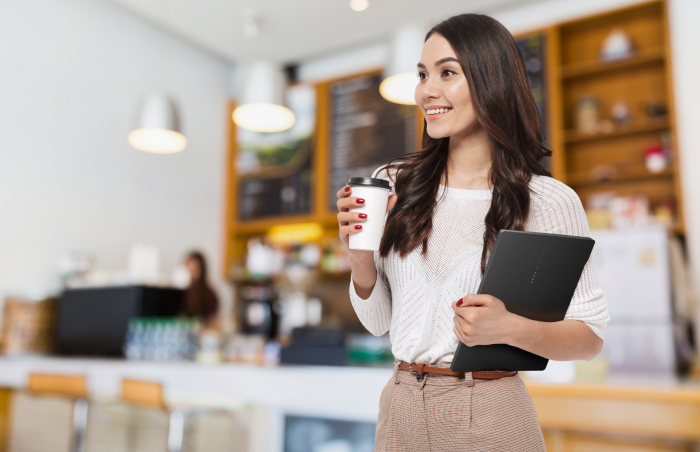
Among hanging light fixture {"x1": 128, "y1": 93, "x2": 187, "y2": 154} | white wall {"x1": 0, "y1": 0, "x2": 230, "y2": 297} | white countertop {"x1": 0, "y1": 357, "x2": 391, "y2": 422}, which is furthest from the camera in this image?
white wall {"x1": 0, "y1": 0, "x2": 230, "y2": 297}

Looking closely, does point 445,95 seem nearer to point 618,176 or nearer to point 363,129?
point 618,176

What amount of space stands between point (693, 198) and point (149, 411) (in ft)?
11.3

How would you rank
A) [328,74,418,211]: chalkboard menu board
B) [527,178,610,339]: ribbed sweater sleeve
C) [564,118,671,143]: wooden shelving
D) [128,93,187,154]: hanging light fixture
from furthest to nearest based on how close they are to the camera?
[328,74,418,211]: chalkboard menu board
[564,118,671,143]: wooden shelving
[128,93,187,154]: hanging light fixture
[527,178,610,339]: ribbed sweater sleeve

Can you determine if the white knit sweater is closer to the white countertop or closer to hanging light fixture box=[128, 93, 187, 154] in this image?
the white countertop

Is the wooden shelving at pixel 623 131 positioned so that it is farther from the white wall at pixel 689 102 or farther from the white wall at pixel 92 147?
the white wall at pixel 92 147

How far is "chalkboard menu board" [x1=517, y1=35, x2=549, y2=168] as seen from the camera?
A: 4.25m

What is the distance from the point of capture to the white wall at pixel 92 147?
13.2 feet

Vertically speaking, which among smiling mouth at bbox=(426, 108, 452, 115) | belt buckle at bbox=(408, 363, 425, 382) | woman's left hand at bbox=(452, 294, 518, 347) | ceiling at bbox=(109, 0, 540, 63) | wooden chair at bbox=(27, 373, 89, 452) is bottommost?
wooden chair at bbox=(27, 373, 89, 452)

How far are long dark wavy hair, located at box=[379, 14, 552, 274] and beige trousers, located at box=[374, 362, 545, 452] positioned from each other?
177 millimetres

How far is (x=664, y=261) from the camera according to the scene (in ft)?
11.5

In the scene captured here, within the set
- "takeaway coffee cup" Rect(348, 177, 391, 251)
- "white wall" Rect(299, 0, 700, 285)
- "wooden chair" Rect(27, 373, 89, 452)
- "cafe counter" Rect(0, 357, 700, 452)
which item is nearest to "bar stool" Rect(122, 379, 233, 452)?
"cafe counter" Rect(0, 357, 700, 452)

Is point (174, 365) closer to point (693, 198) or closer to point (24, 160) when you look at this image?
point (24, 160)

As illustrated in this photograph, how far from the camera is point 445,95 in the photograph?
90 cm

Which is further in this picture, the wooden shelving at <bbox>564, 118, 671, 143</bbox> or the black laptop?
the wooden shelving at <bbox>564, 118, 671, 143</bbox>
